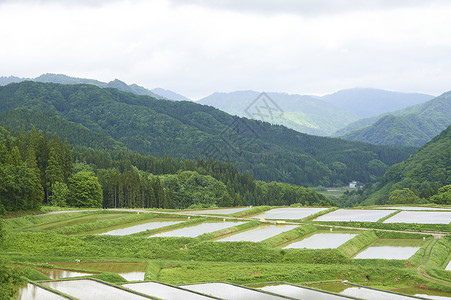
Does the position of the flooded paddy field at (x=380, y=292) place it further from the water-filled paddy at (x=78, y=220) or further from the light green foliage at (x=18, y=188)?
the light green foliage at (x=18, y=188)

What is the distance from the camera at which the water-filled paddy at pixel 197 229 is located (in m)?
57.0

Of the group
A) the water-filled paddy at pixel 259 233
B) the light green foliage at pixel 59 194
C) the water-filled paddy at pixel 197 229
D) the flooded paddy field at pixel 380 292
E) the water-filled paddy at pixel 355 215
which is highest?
the light green foliage at pixel 59 194

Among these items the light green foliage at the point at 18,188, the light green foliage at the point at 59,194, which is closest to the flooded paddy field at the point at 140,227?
the light green foliage at the point at 18,188

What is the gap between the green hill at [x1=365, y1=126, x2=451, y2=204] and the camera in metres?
152

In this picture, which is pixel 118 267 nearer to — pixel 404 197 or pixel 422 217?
pixel 422 217

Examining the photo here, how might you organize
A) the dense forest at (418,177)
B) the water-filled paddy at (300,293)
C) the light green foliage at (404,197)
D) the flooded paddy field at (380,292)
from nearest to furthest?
the water-filled paddy at (300,293)
the flooded paddy field at (380,292)
the light green foliage at (404,197)
the dense forest at (418,177)

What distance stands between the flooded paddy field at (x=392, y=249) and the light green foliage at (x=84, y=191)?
5390cm

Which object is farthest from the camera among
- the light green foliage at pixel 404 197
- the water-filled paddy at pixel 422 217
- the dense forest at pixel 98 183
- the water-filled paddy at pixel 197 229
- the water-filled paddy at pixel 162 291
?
the light green foliage at pixel 404 197

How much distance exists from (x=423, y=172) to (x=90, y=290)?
14861 cm

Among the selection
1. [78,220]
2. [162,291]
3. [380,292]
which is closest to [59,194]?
[78,220]

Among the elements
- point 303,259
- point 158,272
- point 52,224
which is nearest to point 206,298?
point 158,272

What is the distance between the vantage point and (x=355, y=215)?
70250 mm

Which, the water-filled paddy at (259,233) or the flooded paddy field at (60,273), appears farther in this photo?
the water-filled paddy at (259,233)

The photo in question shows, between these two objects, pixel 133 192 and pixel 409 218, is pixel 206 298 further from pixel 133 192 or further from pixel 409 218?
pixel 133 192
